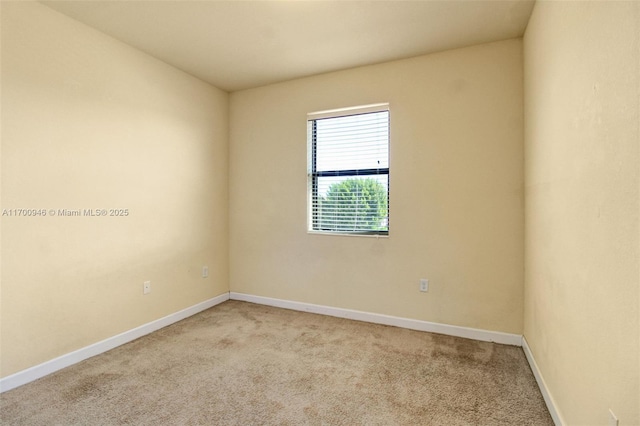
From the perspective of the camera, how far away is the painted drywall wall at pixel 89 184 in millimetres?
2047

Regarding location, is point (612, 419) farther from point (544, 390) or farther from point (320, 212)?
point (320, 212)

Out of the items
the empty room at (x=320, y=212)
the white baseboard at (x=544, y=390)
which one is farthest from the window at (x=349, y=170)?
the white baseboard at (x=544, y=390)

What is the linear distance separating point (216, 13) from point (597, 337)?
2.91 m

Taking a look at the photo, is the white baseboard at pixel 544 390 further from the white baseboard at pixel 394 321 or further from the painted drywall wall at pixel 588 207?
the white baseboard at pixel 394 321

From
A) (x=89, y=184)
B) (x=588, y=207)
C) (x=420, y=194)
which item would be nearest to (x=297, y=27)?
(x=420, y=194)

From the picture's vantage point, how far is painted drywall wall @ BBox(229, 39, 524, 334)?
2.63 m

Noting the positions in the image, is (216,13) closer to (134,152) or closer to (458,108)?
(134,152)

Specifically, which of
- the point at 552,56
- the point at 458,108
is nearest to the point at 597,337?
the point at 552,56

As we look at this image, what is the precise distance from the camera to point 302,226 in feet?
11.5

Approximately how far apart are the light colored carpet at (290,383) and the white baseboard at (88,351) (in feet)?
0.19

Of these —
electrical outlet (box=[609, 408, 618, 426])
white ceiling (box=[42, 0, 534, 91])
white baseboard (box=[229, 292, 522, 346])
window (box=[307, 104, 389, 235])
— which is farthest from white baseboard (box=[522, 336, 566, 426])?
white ceiling (box=[42, 0, 534, 91])

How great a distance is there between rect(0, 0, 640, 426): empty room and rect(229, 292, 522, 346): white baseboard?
2 centimetres

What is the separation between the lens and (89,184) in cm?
244

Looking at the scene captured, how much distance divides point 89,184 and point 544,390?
11.6 feet
